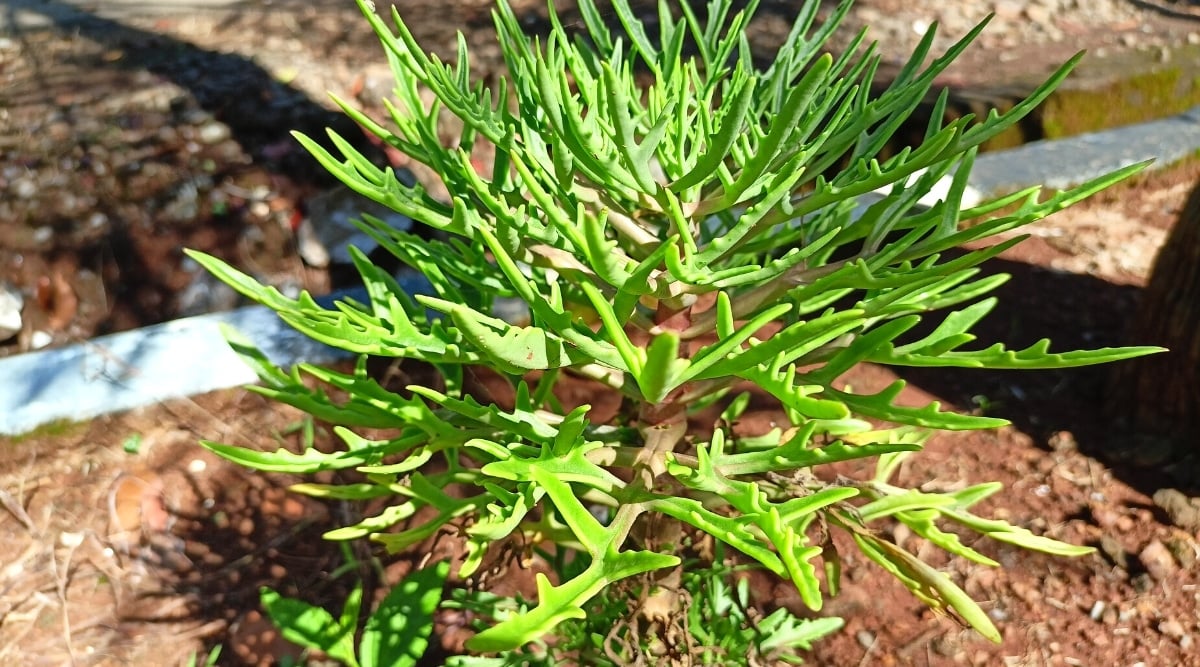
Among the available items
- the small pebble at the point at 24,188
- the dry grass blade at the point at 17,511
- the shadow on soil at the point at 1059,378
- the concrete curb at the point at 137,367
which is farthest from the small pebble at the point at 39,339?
the shadow on soil at the point at 1059,378

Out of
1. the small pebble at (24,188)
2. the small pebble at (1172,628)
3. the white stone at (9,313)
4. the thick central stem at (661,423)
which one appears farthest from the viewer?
the small pebble at (24,188)

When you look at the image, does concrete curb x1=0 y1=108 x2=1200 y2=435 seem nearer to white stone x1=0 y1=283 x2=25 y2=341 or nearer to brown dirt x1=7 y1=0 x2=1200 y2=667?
brown dirt x1=7 y1=0 x2=1200 y2=667

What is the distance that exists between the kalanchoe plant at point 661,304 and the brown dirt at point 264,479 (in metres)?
0.34

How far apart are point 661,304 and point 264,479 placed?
962 millimetres

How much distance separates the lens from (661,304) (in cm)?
91

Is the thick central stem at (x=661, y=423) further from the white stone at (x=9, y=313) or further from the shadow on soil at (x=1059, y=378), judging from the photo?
the white stone at (x=9, y=313)

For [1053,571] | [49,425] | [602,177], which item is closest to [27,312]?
[49,425]

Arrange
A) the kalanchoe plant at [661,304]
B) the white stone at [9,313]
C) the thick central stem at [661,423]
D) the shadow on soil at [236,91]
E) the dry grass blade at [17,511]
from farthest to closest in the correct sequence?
1. the shadow on soil at [236,91]
2. the white stone at [9,313]
3. the dry grass blade at [17,511]
4. the thick central stem at [661,423]
5. the kalanchoe plant at [661,304]

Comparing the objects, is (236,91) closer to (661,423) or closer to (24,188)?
(24,188)

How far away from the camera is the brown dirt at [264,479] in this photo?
125 centimetres

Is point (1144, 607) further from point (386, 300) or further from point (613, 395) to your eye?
point (386, 300)

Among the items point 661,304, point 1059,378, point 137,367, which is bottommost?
point 137,367

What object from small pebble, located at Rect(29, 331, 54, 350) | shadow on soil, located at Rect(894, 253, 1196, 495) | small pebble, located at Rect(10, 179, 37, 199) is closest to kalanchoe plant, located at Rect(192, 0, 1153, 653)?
shadow on soil, located at Rect(894, 253, 1196, 495)

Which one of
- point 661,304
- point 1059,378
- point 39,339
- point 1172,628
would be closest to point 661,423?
point 661,304
